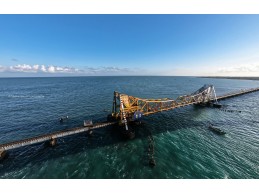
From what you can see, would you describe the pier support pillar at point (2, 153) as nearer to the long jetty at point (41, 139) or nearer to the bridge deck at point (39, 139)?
the long jetty at point (41, 139)

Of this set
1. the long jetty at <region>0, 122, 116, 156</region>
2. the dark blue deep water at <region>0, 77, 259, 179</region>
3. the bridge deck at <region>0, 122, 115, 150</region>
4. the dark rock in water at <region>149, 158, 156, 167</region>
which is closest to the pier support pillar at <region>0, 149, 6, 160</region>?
the long jetty at <region>0, 122, 116, 156</region>

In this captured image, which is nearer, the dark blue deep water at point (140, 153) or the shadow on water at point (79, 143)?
the dark blue deep water at point (140, 153)

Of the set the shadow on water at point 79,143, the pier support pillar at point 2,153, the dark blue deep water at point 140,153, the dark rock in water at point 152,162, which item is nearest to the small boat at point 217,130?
the dark blue deep water at point 140,153

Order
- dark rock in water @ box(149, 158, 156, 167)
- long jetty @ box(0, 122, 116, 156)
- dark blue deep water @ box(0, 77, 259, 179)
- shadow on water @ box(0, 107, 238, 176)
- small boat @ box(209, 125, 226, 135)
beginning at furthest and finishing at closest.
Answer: small boat @ box(209, 125, 226, 135), long jetty @ box(0, 122, 116, 156), shadow on water @ box(0, 107, 238, 176), dark rock in water @ box(149, 158, 156, 167), dark blue deep water @ box(0, 77, 259, 179)

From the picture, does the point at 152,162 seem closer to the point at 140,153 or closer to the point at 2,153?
the point at 140,153

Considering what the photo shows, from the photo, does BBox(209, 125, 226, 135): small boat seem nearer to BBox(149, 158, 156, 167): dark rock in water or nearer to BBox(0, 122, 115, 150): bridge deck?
BBox(149, 158, 156, 167): dark rock in water

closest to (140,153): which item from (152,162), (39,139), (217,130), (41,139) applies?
(152,162)

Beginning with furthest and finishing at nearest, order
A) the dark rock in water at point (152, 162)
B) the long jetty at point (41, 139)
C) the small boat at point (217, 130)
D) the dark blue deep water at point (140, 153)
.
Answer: the small boat at point (217, 130) → the long jetty at point (41, 139) → the dark rock in water at point (152, 162) → the dark blue deep water at point (140, 153)

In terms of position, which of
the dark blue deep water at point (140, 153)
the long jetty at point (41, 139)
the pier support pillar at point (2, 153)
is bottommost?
the dark blue deep water at point (140, 153)

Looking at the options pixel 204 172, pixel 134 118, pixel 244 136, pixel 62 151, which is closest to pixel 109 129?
pixel 134 118

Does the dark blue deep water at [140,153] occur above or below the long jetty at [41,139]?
below
